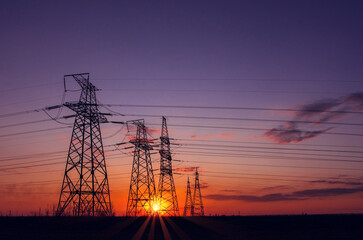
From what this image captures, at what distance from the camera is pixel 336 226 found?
3366cm

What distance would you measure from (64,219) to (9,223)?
483 centimetres

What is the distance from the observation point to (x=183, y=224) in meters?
31.7

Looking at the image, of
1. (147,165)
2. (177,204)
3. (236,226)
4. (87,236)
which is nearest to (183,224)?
(236,226)

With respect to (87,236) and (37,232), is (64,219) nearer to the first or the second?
(37,232)

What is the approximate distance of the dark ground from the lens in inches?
989

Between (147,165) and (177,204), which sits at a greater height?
(147,165)

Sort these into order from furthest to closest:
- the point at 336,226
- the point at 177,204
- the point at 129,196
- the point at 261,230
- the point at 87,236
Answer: the point at 177,204 < the point at 129,196 < the point at 336,226 < the point at 261,230 < the point at 87,236

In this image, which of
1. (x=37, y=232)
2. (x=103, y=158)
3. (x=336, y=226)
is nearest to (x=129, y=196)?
(x=103, y=158)

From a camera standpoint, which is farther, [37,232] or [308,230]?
[308,230]

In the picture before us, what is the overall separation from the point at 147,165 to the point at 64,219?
2416 centimetres

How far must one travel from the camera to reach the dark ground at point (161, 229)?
25125 millimetres

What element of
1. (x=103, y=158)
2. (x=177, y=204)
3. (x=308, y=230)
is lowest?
(x=308, y=230)

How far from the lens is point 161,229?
28141 millimetres

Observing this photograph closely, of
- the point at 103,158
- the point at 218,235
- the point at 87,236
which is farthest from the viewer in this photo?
the point at 103,158
